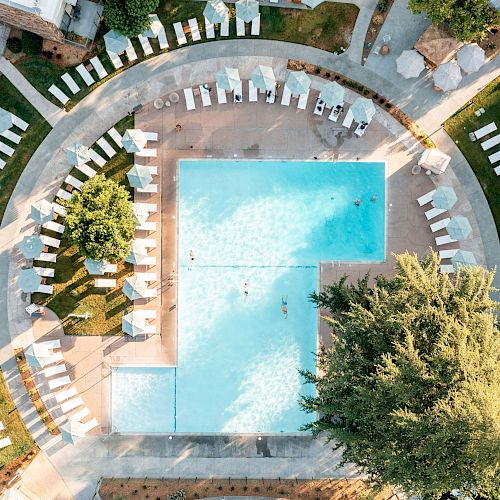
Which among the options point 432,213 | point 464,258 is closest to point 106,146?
point 432,213

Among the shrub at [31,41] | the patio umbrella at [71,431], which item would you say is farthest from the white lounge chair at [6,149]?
the patio umbrella at [71,431]

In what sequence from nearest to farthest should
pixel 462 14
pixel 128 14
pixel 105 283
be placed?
pixel 462 14, pixel 128 14, pixel 105 283

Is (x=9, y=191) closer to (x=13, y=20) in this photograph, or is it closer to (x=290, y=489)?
(x=13, y=20)

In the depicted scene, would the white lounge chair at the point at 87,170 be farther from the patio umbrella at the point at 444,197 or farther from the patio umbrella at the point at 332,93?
the patio umbrella at the point at 444,197

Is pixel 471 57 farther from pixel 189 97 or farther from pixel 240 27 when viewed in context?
pixel 189 97

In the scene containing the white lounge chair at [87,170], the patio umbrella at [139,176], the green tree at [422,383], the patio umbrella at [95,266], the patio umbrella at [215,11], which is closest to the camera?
the green tree at [422,383]

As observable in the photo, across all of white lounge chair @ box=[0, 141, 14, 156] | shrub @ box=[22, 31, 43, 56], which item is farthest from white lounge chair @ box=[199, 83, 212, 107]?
white lounge chair @ box=[0, 141, 14, 156]
